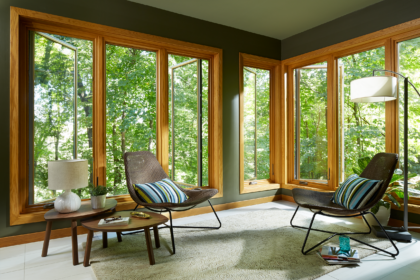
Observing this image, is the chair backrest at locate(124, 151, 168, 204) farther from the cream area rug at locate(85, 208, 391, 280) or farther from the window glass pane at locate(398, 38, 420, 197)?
the window glass pane at locate(398, 38, 420, 197)

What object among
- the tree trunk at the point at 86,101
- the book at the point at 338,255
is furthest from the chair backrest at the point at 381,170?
the tree trunk at the point at 86,101

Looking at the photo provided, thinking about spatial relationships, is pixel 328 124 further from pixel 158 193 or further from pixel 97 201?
pixel 97 201

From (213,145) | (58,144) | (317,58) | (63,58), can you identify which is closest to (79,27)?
(63,58)

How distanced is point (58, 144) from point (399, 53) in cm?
404

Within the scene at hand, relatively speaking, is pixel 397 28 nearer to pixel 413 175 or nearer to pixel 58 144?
pixel 413 175

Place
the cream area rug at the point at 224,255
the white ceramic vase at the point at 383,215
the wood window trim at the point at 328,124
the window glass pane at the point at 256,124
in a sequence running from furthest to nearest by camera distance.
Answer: the window glass pane at the point at 256,124 → the wood window trim at the point at 328,124 → the white ceramic vase at the point at 383,215 → the cream area rug at the point at 224,255

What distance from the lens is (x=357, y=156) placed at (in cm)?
376

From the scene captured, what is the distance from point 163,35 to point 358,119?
2.81 metres

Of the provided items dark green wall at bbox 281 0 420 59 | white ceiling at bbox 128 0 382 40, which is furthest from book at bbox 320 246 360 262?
white ceiling at bbox 128 0 382 40

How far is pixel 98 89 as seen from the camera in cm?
324

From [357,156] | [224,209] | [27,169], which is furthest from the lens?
[224,209]

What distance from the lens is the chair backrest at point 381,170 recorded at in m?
2.48

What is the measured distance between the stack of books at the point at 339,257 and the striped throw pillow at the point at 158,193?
1470 mm

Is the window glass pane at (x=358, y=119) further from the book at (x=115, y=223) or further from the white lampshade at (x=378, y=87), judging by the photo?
the book at (x=115, y=223)
